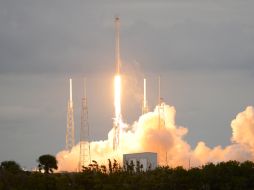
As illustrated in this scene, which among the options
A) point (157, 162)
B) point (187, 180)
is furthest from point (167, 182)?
point (157, 162)

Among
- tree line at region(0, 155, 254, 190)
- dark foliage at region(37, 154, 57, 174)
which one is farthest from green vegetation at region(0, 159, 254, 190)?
dark foliage at region(37, 154, 57, 174)

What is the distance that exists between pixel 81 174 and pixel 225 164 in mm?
13947

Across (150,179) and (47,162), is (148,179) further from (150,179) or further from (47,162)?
(47,162)

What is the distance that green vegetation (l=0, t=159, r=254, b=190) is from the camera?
114 m

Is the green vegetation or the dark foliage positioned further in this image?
the dark foliage

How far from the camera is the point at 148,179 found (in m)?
115

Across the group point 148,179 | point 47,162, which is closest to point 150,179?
point 148,179

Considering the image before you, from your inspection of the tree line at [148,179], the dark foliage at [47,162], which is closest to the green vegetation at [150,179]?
the tree line at [148,179]

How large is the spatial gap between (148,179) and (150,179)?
1.36ft

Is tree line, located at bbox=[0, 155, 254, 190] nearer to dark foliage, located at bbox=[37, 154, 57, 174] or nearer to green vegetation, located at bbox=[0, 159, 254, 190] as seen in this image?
green vegetation, located at bbox=[0, 159, 254, 190]

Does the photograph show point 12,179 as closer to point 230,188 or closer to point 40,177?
point 40,177

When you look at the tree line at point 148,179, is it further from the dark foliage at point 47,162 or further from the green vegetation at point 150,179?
the dark foliage at point 47,162

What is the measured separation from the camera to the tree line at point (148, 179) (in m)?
114

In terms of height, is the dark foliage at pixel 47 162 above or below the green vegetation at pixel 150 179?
above
